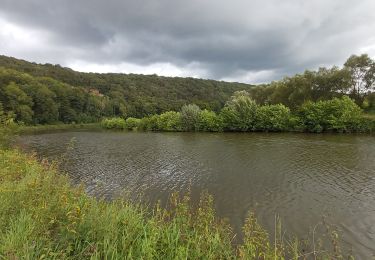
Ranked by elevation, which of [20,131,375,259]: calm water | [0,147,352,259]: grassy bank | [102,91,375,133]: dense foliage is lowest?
[20,131,375,259]: calm water

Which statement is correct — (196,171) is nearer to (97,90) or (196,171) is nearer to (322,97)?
(322,97)

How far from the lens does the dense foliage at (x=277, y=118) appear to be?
50469 mm

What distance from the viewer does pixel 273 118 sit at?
5666 centimetres

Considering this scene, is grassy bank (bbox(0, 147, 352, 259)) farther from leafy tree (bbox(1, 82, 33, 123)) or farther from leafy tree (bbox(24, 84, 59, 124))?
leafy tree (bbox(24, 84, 59, 124))

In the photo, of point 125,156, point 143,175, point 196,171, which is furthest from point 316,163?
point 125,156

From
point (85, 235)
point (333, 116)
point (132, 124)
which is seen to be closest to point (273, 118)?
point (333, 116)

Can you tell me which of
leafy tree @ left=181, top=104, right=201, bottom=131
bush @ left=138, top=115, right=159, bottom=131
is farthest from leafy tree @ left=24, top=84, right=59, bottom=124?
leafy tree @ left=181, top=104, right=201, bottom=131

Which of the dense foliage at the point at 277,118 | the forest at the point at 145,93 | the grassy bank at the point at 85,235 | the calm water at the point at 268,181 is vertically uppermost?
the forest at the point at 145,93

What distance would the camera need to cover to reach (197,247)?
6.00 m

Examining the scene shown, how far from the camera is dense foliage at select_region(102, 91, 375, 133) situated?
50469 millimetres

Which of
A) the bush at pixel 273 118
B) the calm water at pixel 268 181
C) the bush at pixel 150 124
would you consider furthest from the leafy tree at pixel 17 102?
the bush at pixel 273 118

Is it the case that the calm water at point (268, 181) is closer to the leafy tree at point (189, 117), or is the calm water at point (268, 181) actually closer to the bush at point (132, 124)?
the leafy tree at point (189, 117)

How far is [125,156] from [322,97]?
52.0m

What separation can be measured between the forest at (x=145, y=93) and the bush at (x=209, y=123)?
560mm
